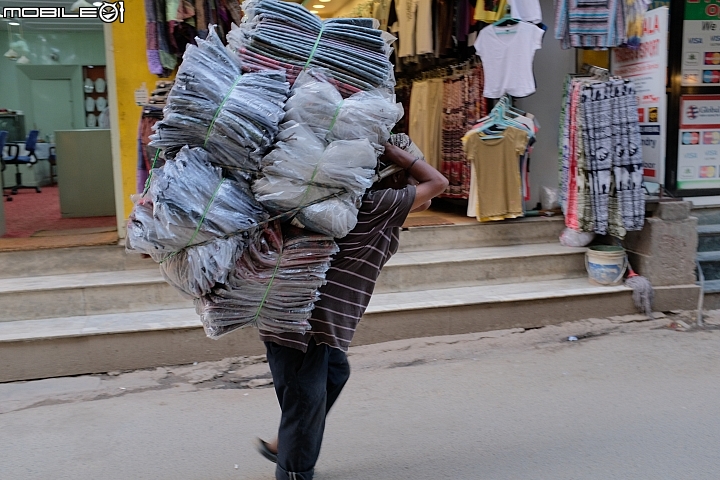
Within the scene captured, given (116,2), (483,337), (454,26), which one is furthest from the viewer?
(454,26)

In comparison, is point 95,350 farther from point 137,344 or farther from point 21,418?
point 21,418

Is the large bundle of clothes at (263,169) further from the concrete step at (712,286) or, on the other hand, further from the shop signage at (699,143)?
the shop signage at (699,143)

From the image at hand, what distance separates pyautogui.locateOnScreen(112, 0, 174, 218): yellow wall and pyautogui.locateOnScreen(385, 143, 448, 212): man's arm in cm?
362

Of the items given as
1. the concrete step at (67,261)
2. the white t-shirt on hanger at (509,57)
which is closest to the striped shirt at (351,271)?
the concrete step at (67,261)

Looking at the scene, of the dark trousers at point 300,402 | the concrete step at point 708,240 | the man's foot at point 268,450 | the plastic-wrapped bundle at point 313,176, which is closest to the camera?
the plastic-wrapped bundle at point 313,176

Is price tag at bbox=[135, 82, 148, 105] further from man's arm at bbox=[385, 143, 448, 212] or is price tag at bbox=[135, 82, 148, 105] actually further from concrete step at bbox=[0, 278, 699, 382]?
man's arm at bbox=[385, 143, 448, 212]

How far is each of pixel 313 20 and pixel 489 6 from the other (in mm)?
4181

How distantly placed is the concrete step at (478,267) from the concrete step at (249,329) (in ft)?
0.32

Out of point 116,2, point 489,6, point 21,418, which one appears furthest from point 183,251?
point 489,6

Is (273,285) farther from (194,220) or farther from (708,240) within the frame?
(708,240)

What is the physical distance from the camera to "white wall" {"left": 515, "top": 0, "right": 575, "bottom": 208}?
664 centimetres

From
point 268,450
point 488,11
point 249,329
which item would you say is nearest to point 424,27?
point 488,11

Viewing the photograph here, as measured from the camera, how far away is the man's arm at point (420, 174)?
2.63 m

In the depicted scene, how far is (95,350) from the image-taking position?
4484mm
